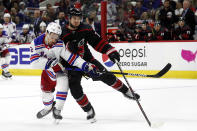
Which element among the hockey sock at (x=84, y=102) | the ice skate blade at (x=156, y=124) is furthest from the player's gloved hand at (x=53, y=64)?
the ice skate blade at (x=156, y=124)

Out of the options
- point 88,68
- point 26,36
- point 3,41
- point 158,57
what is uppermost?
point 88,68

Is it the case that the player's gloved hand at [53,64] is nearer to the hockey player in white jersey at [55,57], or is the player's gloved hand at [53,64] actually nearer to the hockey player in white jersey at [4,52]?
the hockey player in white jersey at [55,57]

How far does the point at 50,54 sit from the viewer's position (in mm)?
3719

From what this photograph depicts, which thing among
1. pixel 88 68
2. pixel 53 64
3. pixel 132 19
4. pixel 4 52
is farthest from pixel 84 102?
pixel 4 52

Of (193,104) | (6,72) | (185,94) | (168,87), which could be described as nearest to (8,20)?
(6,72)

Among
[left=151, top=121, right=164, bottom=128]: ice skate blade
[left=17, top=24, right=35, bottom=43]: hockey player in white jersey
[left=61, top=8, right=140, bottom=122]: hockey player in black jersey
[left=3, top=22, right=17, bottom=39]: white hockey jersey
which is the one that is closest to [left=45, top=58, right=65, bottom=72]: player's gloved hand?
[left=61, top=8, right=140, bottom=122]: hockey player in black jersey

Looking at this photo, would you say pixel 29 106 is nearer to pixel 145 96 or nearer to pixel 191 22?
pixel 145 96

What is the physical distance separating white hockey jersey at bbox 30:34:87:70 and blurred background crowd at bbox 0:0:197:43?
14.7 ft

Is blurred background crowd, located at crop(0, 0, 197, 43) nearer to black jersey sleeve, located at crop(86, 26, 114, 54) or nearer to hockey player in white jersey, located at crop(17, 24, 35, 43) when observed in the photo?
hockey player in white jersey, located at crop(17, 24, 35, 43)

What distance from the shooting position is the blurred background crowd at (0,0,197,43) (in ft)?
25.9

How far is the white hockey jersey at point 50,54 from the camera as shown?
3.66 m

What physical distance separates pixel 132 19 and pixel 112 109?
4.25m

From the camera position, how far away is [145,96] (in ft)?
18.3

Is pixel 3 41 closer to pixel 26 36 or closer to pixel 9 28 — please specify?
pixel 26 36
